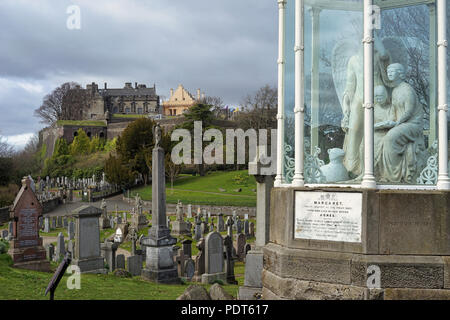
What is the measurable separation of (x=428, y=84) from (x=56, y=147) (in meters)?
76.7

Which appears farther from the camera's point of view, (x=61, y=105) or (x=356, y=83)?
(x=61, y=105)

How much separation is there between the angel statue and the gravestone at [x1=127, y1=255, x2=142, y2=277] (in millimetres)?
7550

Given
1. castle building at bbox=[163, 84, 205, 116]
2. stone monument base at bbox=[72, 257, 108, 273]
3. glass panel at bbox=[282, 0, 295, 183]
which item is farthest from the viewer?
castle building at bbox=[163, 84, 205, 116]

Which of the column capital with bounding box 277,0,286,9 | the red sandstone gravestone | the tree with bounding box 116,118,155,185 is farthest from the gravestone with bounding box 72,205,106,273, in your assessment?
the tree with bounding box 116,118,155,185

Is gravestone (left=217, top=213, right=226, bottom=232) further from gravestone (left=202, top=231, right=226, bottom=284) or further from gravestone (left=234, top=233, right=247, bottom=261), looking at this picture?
gravestone (left=202, top=231, right=226, bottom=284)

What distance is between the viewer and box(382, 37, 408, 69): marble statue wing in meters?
6.32

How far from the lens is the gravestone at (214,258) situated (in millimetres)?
11594

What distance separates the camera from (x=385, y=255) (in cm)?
562

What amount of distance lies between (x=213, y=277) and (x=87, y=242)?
11.8 ft

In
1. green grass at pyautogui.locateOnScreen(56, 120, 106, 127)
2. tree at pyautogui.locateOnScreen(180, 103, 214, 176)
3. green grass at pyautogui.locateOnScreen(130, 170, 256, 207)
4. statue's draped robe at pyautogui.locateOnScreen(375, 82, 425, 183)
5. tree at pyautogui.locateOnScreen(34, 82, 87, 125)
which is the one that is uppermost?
tree at pyautogui.locateOnScreen(34, 82, 87, 125)

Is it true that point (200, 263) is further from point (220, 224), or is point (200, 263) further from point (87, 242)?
point (220, 224)

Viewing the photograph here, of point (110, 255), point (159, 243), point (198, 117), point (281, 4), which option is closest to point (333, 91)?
point (281, 4)
